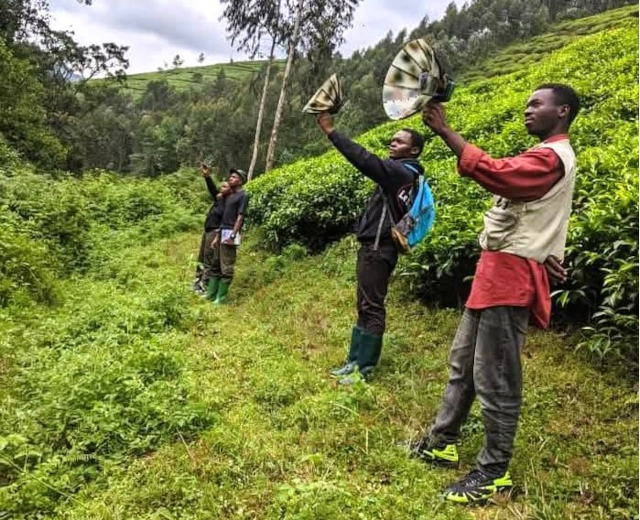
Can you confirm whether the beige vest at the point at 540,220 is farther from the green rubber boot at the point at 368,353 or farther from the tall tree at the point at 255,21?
the tall tree at the point at 255,21

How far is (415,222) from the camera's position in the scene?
4355 millimetres

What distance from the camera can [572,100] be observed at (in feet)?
8.93

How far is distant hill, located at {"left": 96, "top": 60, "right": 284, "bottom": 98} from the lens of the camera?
140375mm

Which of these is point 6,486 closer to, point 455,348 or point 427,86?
point 455,348

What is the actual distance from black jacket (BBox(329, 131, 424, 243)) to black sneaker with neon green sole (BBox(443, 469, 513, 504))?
214 cm

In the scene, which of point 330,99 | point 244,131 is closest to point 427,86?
point 330,99

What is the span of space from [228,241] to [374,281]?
12.1 feet

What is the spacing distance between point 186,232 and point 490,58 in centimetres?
6569

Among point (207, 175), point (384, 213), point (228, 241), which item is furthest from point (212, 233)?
point (384, 213)

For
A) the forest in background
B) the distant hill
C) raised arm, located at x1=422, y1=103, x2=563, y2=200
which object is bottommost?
raised arm, located at x1=422, y1=103, x2=563, y2=200

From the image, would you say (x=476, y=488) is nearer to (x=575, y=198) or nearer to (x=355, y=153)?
(x=355, y=153)

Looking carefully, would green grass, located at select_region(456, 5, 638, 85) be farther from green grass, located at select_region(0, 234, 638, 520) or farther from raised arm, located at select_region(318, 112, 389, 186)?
raised arm, located at select_region(318, 112, 389, 186)

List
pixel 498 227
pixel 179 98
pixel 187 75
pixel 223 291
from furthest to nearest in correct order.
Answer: pixel 187 75 → pixel 179 98 → pixel 223 291 → pixel 498 227

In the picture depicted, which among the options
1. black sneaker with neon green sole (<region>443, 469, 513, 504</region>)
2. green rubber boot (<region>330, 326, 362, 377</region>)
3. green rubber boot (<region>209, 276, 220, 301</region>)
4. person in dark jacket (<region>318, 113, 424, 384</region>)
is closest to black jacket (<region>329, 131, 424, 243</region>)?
person in dark jacket (<region>318, 113, 424, 384</region>)
